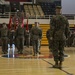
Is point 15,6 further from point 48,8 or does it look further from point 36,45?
point 36,45

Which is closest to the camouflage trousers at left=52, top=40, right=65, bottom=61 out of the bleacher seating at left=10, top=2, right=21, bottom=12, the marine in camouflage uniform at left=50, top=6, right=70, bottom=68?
the marine in camouflage uniform at left=50, top=6, right=70, bottom=68

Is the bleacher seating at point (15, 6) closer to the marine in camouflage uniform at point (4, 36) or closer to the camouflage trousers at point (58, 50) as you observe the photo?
the marine in camouflage uniform at point (4, 36)

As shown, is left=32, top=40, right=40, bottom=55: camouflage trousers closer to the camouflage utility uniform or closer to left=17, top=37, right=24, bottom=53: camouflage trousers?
left=17, top=37, right=24, bottom=53: camouflage trousers

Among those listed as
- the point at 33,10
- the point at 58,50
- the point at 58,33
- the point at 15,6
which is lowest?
the point at 58,50

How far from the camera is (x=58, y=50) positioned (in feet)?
33.2

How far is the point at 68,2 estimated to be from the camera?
33.0m

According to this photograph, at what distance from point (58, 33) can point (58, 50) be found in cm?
56

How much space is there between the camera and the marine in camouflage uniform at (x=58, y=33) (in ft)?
32.9

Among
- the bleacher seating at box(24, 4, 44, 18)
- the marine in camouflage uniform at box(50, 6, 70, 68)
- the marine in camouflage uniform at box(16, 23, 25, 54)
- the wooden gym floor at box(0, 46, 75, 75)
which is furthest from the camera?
the bleacher seating at box(24, 4, 44, 18)

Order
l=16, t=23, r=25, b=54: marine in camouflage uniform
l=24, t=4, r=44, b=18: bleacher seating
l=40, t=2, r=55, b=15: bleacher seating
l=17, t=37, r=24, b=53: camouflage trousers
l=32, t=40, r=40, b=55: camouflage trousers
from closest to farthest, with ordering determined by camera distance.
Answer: l=32, t=40, r=40, b=55: camouflage trousers
l=16, t=23, r=25, b=54: marine in camouflage uniform
l=17, t=37, r=24, b=53: camouflage trousers
l=24, t=4, r=44, b=18: bleacher seating
l=40, t=2, r=55, b=15: bleacher seating

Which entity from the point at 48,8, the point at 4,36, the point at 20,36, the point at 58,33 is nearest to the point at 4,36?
the point at 4,36

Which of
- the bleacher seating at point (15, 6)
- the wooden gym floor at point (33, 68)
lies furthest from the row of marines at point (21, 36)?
the bleacher seating at point (15, 6)

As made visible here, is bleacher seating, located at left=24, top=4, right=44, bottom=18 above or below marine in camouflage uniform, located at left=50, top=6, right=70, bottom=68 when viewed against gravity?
above

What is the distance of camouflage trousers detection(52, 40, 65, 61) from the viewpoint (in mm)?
10068
